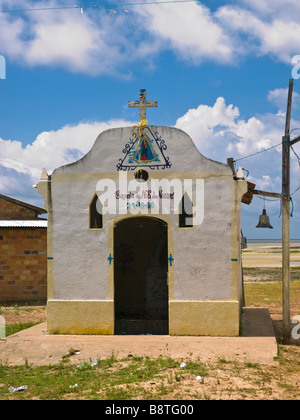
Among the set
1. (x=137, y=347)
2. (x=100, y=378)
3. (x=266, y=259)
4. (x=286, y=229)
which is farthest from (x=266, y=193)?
(x=266, y=259)

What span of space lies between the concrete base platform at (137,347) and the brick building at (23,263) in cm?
646

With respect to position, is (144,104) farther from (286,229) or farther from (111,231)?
(286,229)

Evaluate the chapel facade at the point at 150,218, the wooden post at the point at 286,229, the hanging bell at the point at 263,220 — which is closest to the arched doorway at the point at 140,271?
the chapel facade at the point at 150,218

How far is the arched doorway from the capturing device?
1395cm

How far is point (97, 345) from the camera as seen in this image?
10430mm

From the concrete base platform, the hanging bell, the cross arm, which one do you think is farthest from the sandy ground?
the cross arm

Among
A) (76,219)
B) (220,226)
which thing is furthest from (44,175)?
(220,226)

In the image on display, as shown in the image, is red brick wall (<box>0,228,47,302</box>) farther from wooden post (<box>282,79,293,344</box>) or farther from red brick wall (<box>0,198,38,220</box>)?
wooden post (<box>282,79,293,344</box>)

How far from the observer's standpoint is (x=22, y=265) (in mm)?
18203

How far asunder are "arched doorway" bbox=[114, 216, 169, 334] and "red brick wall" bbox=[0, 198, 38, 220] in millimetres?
7780

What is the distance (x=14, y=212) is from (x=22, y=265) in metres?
3.21
